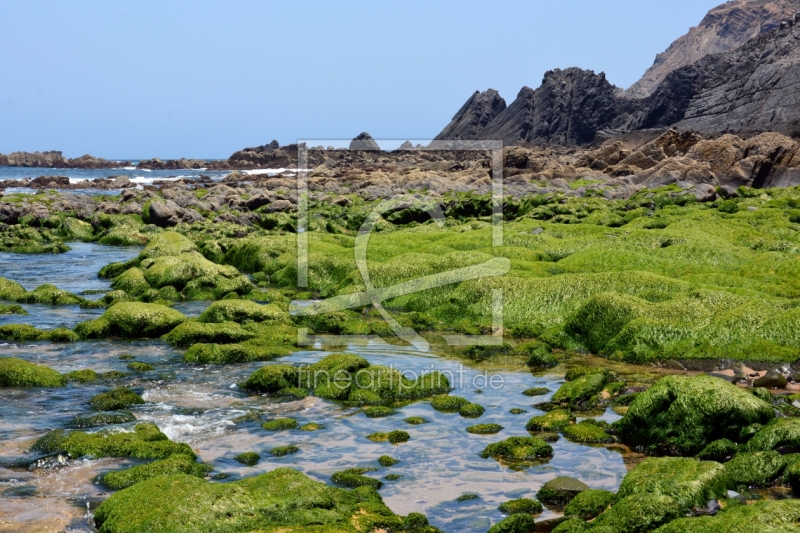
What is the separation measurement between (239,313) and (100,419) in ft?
26.9

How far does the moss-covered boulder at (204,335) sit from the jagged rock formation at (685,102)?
2955 inches

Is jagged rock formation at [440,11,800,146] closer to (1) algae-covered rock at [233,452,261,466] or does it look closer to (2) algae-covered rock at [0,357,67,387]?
(2) algae-covered rock at [0,357,67,387]

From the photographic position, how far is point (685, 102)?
4924 inches

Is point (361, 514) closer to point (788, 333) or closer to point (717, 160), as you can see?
point (788, 333)

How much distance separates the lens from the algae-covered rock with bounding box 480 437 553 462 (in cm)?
1139

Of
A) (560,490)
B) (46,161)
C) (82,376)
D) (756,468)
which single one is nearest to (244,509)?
(560,490)

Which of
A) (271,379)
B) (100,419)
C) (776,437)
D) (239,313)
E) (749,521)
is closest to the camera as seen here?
(749,521)

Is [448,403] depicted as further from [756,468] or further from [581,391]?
[756,468]

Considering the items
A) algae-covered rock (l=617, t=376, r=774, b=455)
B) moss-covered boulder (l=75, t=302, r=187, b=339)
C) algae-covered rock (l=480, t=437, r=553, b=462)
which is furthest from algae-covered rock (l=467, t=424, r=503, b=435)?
moss-covered boulder (l=75, t=302, r=187, b=339)

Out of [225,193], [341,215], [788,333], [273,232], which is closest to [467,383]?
[788,333]

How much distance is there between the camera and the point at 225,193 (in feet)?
210

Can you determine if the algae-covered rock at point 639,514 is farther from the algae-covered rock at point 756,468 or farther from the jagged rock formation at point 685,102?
the jagged rock formation at point 685,102

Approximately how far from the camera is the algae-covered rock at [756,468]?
9672mm

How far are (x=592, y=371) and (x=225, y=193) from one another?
53143 mm
